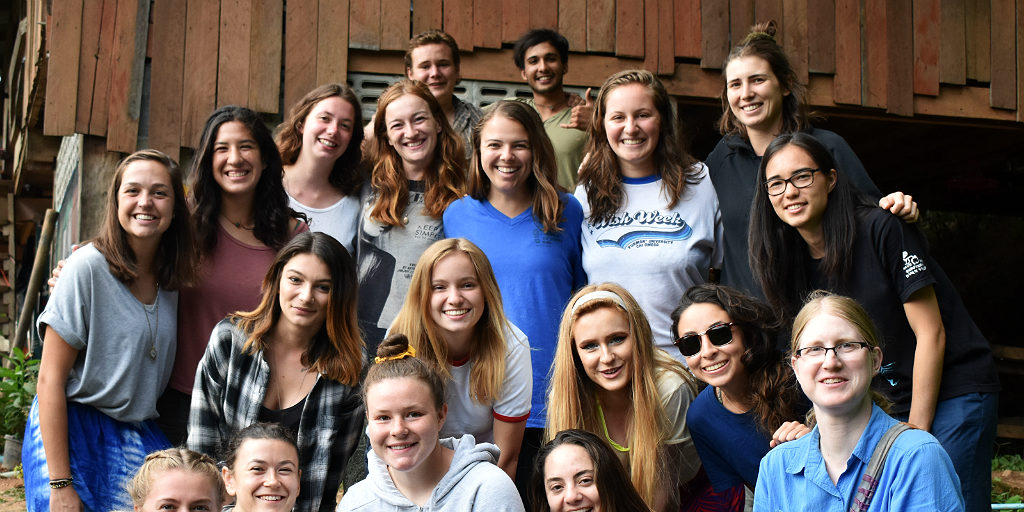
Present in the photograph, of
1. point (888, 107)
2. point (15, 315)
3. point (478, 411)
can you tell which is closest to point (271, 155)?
point (478, 411)

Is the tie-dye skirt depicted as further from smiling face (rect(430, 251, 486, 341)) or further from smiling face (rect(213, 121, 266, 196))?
smiling face (rect(430, 251, 486, 341))

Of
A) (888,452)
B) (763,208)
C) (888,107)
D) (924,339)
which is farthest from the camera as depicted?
(888,107)

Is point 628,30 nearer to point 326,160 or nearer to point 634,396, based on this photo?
point 326,160

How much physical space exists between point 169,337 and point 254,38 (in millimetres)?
2823

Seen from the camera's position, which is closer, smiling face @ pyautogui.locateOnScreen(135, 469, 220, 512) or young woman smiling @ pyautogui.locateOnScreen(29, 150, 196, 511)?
smiling face @ pyautogui.locateOnScreen(135, 469, 220, 512)

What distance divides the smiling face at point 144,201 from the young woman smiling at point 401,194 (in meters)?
0.91

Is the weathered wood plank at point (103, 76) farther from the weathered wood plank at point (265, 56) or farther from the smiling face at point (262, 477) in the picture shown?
the smiling face at point (262, 477)

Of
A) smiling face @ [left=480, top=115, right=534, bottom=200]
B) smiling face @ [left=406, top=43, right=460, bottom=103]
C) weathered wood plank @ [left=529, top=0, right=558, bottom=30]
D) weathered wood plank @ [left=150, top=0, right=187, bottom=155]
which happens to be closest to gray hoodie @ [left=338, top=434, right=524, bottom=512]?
smiling face @ [left=480, top=115, right=534, bottom=200]

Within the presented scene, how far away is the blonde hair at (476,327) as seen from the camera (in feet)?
10.6

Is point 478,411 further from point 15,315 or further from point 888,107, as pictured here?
point 15,315

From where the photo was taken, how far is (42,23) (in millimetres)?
7547

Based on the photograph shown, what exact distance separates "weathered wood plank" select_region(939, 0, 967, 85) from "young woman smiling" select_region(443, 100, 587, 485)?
163 inches

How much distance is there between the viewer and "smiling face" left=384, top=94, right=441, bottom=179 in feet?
12.9

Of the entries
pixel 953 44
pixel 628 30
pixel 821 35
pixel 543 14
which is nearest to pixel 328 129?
pixel 543 14
